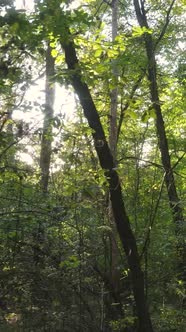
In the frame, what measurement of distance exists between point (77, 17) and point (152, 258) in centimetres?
595

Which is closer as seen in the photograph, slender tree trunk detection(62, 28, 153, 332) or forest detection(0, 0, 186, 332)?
forest detection(0, 0, 186, 332)

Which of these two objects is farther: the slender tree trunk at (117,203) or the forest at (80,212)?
the slender tree trunk at (117,203)

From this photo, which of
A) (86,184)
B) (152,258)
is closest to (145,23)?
(152,258)

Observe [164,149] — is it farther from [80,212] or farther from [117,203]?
[117,203]

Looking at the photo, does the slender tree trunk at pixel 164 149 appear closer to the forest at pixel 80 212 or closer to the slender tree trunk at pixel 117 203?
the forest at pixel 80 212

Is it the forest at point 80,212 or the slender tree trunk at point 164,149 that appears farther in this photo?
the slender tree trunk at point 164,149

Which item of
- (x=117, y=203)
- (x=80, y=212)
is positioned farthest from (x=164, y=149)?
(x=117, y=203)

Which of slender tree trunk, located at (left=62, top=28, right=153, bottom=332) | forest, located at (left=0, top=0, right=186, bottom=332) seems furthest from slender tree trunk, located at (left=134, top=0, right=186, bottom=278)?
slender tree trunk, located at (left=62, top=28, right=153, bottom=332)

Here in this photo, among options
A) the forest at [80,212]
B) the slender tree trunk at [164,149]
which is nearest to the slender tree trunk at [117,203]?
the forest at [80,212]

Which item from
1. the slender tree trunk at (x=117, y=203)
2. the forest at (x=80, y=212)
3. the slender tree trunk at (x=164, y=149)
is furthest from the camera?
the slender tree trunk at (x=164, y=149)

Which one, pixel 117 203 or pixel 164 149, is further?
pixel 164 149

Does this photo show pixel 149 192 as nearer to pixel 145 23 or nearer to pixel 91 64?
pixel 91 64

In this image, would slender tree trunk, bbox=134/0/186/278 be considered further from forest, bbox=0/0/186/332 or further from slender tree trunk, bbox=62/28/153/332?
slender tree trunk, bbox=62/28/153/332

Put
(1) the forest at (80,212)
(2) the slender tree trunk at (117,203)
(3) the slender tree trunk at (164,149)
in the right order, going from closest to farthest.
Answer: (1) the forest at (80,212) < (2) the slender tree trunk at (117,203) < (3) the slender tree trunk at (164,149)
